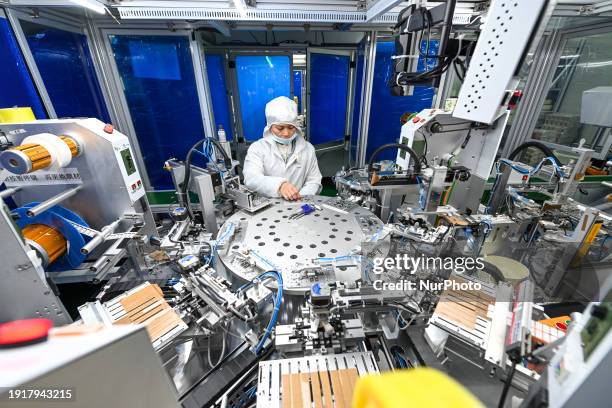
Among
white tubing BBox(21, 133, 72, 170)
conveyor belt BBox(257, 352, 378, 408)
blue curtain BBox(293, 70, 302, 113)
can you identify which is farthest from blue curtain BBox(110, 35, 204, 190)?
conveyor belt BBox(257, 352, 378, 408)

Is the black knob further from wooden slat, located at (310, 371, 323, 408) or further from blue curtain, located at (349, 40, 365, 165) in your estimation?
blue curtain, located at (349, 40, 365, 165)

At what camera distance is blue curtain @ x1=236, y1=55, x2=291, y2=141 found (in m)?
3.88

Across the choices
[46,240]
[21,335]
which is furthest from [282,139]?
[21,335]

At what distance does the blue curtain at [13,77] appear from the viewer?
83.7 inches

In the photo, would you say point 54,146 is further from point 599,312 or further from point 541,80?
point 541,80

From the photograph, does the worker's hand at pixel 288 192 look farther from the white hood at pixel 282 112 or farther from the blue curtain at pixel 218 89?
the blue curtain at pixel 218 89

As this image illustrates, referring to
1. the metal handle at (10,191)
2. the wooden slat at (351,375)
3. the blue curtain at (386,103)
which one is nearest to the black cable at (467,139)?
the blue curtain at (386,103)

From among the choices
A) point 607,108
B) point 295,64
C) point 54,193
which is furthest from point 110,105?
point 607,108

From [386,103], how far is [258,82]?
211cm

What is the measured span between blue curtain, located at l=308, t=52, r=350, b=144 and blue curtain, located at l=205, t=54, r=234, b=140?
1405 millimetres

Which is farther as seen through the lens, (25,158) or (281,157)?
(281,157)

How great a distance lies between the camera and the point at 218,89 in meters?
3.87

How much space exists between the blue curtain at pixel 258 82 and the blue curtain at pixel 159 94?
0.81m

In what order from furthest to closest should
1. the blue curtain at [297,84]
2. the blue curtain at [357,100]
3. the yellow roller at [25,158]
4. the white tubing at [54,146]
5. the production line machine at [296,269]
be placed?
the blue curtain at [297,84] → the blue curtain at [357,100] → the white tubing at [54,146] → the yellow roller at [25,158] → the production line machine at [296,269]
